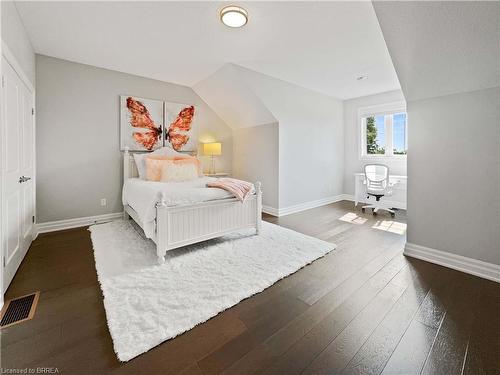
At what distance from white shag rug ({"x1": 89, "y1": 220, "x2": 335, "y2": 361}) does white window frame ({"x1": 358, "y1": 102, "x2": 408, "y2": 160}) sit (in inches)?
132

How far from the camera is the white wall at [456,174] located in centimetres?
211

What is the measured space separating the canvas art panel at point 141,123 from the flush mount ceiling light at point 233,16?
2.34 m

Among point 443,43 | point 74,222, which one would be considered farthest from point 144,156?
point 443,43

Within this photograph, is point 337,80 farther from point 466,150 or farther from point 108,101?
point 108,101

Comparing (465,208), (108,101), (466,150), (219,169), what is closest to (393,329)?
(465,208)

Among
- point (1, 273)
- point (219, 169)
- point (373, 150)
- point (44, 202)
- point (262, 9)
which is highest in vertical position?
point (262, 9)

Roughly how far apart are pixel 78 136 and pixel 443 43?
15.4ft

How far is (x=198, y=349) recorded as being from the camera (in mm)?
1328

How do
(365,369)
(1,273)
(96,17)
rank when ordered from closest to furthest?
(365,369) < (1,273) < (96,17)

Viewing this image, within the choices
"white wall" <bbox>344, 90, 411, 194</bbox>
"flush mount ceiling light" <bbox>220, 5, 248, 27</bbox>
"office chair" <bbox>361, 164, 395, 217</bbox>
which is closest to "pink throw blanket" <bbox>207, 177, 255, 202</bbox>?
"flush mount ceiling light" <bbox>220, 5, 248, 27</bbox>

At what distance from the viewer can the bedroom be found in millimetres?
1402

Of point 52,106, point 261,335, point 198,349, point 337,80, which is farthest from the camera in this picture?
point 337,80

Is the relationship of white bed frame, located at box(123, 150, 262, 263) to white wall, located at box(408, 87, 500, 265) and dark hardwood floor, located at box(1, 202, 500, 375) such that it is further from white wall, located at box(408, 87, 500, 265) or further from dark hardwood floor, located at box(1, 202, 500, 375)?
white wall, located at box(408, 87, 500, 265)

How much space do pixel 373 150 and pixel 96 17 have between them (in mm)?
5554
